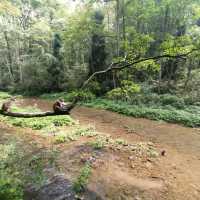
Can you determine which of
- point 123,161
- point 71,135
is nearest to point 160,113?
point 71,135

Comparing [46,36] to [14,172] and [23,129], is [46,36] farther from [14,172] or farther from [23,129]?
[14,172]

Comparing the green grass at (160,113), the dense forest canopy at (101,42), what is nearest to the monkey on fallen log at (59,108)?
the green grass at (160,113)

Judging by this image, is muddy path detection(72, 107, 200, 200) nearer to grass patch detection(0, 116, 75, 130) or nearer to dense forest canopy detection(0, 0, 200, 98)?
grass patch detection(0, 116, 75, 130)

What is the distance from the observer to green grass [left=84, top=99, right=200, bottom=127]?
9.40m

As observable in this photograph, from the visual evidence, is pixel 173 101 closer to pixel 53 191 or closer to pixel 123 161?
pixel 123 161

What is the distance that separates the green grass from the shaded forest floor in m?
0.72

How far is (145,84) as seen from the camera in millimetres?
14797

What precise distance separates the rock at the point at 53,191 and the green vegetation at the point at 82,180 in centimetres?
12

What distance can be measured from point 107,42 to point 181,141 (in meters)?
11.6

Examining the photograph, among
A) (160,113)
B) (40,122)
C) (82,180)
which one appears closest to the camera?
(82,180)

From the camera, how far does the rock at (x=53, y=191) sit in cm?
406

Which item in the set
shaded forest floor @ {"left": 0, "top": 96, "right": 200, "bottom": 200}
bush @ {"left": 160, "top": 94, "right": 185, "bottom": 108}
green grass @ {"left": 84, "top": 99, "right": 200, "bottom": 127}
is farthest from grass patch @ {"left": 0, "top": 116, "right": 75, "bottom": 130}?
bush @ {"left": 160, "top": 94, "right": 185, "bottom": 108}

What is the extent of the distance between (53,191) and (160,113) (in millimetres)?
7239

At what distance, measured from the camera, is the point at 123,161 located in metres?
5.46
